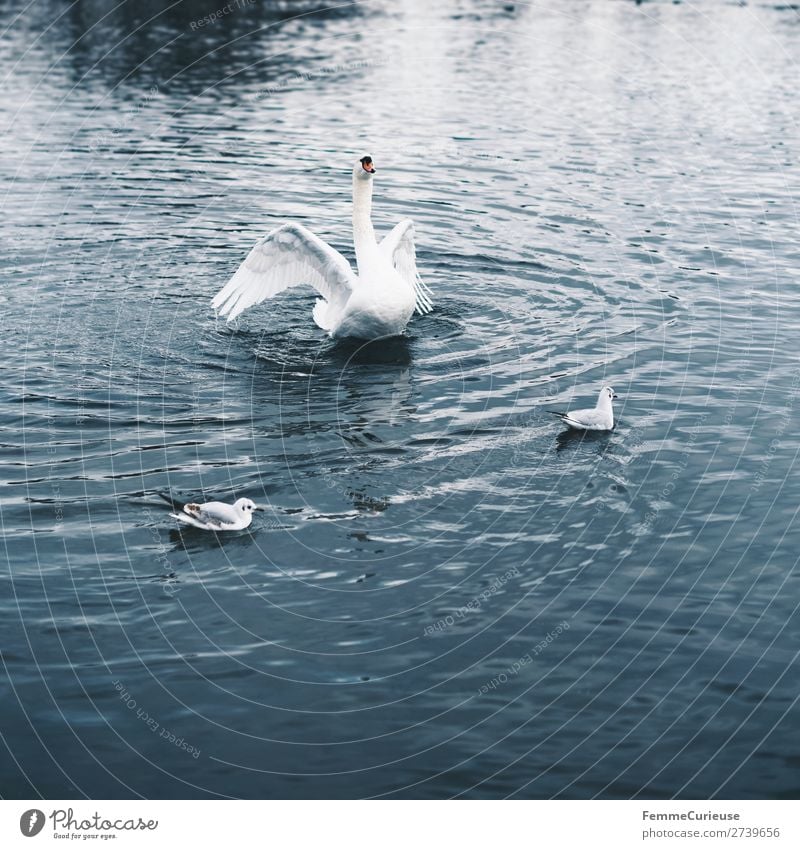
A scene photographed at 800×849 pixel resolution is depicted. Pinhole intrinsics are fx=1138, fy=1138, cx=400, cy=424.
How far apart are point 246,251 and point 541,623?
642 inches

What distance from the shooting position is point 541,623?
1407cm

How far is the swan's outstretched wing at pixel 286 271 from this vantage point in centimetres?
2256

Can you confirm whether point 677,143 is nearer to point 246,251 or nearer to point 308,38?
point 246,251

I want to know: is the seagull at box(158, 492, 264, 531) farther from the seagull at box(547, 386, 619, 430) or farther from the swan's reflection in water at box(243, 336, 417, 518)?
the seagull at box(547, 386, 619, 430)

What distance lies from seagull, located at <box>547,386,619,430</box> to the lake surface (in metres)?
0.28

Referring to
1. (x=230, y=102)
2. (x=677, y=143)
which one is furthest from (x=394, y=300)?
→ (x=230, y=102)

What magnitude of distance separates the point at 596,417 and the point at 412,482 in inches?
134

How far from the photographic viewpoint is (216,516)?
50.8ft

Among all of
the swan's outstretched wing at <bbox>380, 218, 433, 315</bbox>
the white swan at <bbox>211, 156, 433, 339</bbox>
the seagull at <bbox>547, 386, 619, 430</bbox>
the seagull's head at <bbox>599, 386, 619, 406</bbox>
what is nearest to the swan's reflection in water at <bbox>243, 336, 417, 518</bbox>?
the white swan at <bbox>211, 156, 433, 339</bbox>
